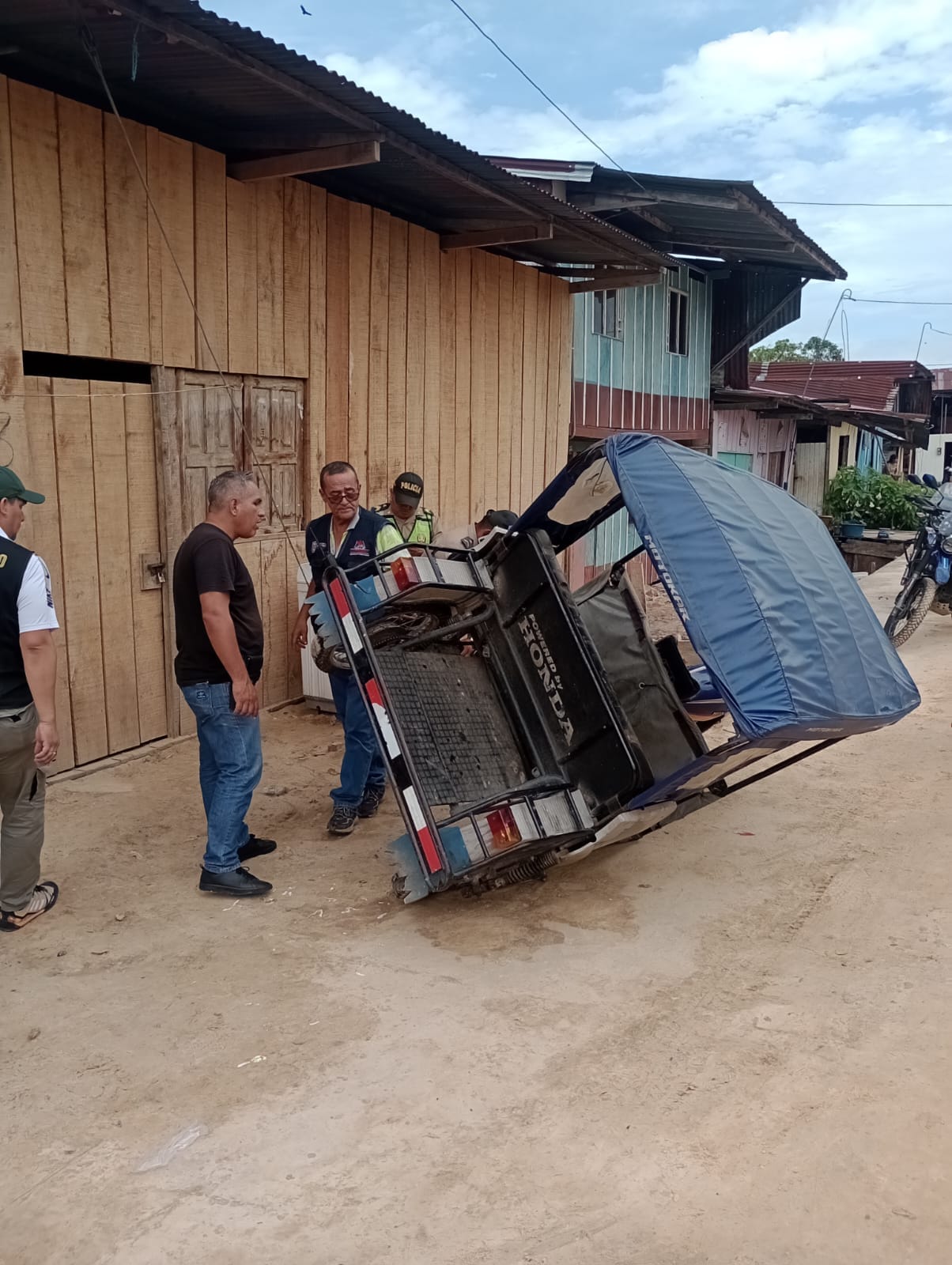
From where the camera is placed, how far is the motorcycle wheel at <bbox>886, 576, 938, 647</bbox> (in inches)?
406

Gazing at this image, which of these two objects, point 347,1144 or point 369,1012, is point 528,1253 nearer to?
point 347,1144

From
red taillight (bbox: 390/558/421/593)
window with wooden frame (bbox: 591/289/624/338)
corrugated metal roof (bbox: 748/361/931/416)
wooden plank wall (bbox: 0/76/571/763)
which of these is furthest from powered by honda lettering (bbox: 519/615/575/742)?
corrugated metal roof (bbox: 748/361/931/416)

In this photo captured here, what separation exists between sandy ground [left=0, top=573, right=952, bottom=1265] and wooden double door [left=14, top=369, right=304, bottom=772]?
3.17 ft

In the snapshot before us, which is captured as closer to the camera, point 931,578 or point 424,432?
point 424,432

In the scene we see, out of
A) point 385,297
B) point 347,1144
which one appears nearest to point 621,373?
point 385,297

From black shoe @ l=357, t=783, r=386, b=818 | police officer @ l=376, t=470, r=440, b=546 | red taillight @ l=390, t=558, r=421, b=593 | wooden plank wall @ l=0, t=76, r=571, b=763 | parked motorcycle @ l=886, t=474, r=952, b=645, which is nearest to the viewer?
red taillight @ l=390, t=558, r=421, b=593

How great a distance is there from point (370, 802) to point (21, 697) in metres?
2.16

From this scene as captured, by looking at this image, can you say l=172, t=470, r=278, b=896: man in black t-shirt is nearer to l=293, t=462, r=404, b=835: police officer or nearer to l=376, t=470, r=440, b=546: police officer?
l=293, t=462, r=404, b=835: police officer

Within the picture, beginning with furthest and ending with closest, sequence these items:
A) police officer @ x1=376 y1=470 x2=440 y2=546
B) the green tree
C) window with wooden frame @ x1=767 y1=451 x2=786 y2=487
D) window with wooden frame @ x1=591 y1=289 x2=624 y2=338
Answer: the green tree
window with wooden frame @ x1=767 y1=451 x2=786 y2=487
window with wooden frame @ x1=591 y1=289 x2=624 y2=338
police officer @ x1=376 y1=470 x2=440 y2=546

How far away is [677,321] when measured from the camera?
51.1 ft

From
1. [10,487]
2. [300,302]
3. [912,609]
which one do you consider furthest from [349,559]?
[912,609]

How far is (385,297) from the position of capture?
8320 millimetres

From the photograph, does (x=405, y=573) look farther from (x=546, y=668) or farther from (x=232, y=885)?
(x=232, y=885)

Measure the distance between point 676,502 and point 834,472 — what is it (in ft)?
72.4
